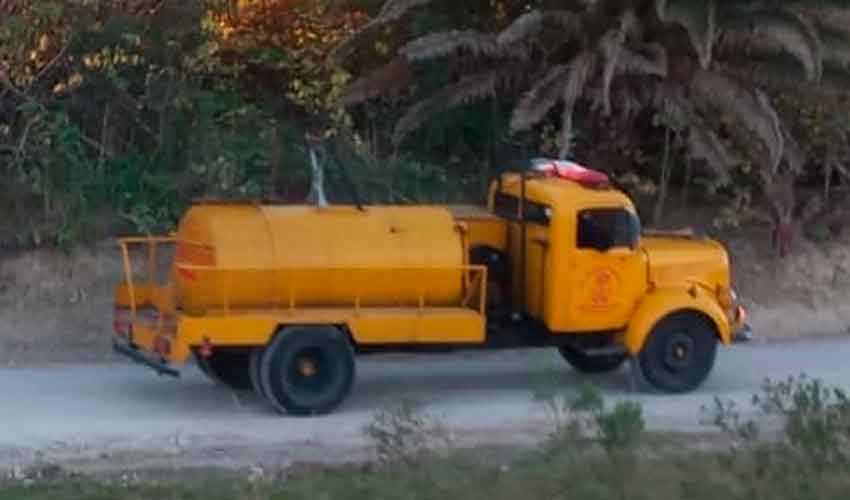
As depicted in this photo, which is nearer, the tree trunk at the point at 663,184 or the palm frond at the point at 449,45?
the palm frond at the point at 449,45

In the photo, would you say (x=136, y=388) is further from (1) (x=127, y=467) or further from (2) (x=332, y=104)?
(2) (x=332, y=104)

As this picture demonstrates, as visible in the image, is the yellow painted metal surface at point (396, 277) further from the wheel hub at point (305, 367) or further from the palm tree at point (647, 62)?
the palm tree at point (647, 62)

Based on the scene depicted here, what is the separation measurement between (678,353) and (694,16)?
356cm

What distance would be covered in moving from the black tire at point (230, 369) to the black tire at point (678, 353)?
103 inches

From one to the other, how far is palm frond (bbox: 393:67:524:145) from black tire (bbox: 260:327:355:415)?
4415 millimetres

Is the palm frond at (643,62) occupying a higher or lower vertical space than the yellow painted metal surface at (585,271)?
higher

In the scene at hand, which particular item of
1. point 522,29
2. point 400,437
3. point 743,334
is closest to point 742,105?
point 522,29

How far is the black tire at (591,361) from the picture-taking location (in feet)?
52.2

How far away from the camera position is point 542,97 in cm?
1827

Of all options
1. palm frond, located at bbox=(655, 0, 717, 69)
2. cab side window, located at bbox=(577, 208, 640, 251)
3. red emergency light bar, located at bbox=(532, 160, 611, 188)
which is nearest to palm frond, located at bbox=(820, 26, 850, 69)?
palm frond, located at bbox=(655, 0, 717, 69)

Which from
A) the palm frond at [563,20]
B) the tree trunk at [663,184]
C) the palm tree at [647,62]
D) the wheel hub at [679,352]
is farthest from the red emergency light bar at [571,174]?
the tree trunk at [663,184]

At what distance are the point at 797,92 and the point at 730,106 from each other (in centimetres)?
77

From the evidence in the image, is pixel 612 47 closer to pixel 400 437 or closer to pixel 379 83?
pixel 379 83

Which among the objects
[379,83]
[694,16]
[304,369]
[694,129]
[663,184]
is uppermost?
[694,16]
